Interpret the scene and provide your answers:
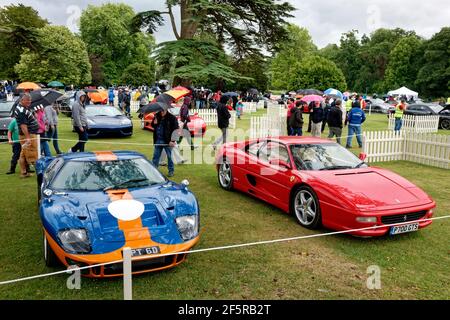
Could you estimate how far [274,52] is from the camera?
18438mm

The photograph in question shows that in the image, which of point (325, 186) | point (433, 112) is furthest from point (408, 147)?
point (433, 112)

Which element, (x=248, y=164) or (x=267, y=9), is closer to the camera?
(x=248, y=164)

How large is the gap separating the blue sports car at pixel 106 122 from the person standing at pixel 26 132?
6.11 meters

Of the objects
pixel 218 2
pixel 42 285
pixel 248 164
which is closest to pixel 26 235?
pixel 42 285

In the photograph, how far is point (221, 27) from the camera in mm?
17047

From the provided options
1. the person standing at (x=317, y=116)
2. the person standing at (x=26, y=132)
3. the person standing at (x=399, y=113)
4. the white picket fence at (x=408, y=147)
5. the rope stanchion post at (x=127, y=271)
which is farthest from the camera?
the person standing at (x=399, y=113)

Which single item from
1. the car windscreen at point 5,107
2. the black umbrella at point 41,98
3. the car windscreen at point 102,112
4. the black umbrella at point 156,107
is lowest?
the car windscreen at point 102,112

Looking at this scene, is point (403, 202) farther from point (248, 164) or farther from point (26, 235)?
point (26, 235)

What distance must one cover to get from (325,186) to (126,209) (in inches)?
119

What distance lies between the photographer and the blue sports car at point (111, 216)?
172 inches

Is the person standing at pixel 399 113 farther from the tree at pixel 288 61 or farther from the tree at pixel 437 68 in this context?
the tree at pixel 288 61

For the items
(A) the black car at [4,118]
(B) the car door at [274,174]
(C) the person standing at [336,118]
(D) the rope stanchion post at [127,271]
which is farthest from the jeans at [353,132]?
(D) the rope stanchion post at [127,271]

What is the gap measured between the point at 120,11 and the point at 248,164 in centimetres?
7373

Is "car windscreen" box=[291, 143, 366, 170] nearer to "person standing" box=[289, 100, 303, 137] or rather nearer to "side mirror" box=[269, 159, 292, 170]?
"side mirror" box=[269, 159, 292, 170]
